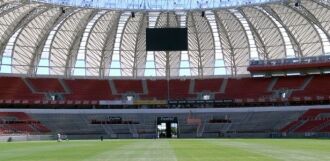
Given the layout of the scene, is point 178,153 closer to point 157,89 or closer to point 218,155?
point 218,155

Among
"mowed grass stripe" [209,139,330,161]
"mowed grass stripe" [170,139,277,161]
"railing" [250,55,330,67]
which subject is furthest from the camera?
"railing" [250,55,330,67]

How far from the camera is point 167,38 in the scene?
239ft

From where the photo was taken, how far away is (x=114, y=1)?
226ft

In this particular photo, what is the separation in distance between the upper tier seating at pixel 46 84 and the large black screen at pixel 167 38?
2419cm

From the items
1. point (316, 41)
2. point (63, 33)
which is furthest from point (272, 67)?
point (63, 33)

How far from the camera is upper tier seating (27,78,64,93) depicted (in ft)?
293

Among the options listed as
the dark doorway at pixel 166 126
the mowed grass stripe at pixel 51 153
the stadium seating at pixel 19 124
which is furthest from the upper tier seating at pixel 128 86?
the mowed grass stripe at pixel 51 153

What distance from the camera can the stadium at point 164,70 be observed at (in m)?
72.9

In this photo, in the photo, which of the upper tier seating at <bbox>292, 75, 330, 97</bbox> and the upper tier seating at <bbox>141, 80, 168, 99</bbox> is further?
the upper tier seating at <bbox>141, 80, 168, 99</bbox>

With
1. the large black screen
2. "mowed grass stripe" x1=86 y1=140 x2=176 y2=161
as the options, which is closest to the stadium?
the large black screen

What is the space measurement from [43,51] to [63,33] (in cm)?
557

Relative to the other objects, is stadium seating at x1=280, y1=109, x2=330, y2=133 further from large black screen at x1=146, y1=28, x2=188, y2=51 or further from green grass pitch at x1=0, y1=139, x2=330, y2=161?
green grass pitch at x1=0, y1=139, x2=330, y2=161

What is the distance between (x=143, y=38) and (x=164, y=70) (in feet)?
37.0

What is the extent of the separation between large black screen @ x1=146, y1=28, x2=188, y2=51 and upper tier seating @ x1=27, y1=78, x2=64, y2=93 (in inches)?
952
